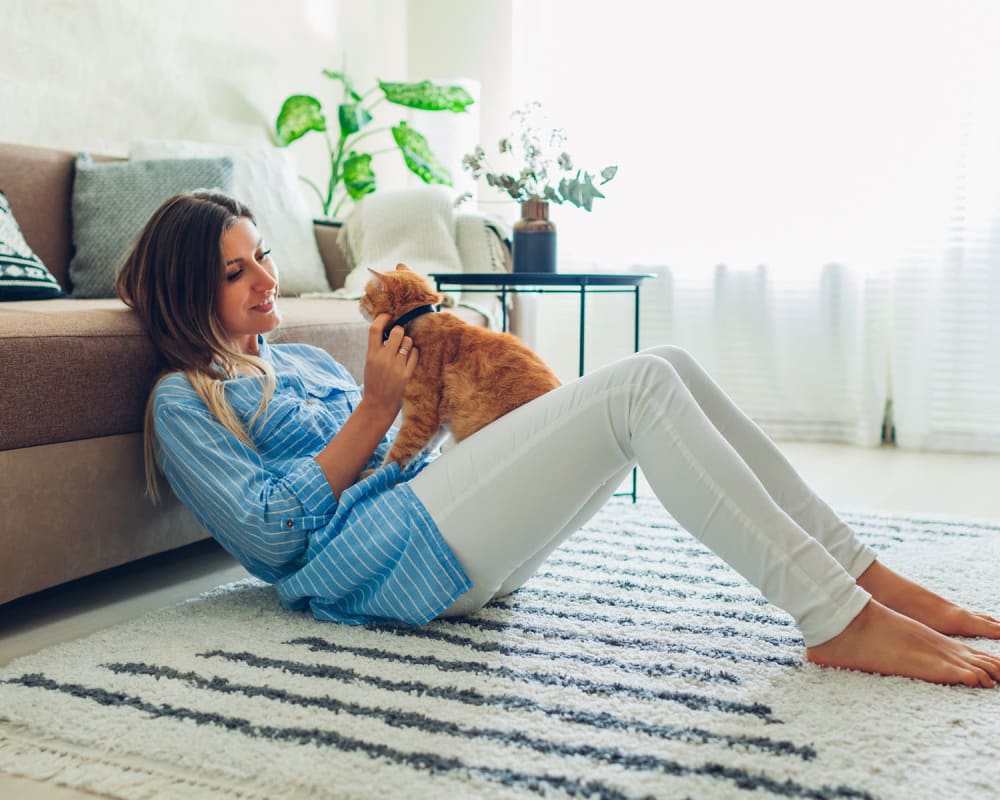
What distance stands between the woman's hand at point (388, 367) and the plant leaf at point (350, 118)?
7.82ft

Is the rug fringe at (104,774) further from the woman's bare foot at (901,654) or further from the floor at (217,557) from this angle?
the woman's bare foot at (901,654)

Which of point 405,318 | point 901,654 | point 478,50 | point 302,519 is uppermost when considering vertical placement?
point 478,50

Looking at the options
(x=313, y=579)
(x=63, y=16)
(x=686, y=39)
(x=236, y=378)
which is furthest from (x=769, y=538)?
(x=686, y=39)

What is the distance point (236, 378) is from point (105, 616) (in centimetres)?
49

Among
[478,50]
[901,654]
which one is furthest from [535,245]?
[478,50]

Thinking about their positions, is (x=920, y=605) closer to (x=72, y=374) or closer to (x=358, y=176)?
(x=72, y=374)

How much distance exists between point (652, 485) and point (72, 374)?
937 mm

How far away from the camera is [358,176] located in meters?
3.72

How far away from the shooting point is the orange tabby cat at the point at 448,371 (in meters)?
1.44

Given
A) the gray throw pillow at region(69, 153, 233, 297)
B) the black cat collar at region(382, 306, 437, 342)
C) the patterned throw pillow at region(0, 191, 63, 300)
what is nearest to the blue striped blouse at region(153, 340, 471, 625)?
the black cat collar at region(382, 306, 437, 342)

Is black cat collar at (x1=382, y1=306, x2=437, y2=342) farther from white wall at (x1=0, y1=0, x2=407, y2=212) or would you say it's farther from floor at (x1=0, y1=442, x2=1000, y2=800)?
white wall at (x1=0, y1=0, x2=407, y2=212)

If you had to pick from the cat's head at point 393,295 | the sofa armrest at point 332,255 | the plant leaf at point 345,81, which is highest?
the plant leaf at point 345,81

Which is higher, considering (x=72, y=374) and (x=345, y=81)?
(x=345, y=81)

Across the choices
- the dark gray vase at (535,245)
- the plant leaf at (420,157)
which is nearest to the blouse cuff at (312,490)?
the dark gray vase at (535,245)
